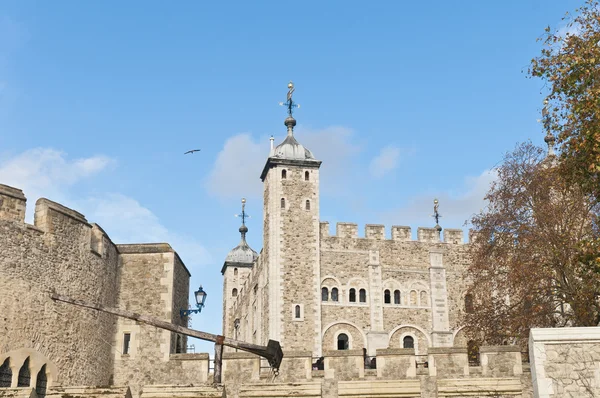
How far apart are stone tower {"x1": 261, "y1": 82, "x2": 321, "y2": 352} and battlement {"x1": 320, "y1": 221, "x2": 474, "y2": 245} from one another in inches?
51.0

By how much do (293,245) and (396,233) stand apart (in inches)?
221

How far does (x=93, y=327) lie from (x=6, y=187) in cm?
347

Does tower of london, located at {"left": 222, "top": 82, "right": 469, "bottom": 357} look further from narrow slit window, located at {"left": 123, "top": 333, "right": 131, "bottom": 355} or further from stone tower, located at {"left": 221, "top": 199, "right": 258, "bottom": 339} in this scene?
narrow slit window, located at {"left": 123, "top": 333, "right": 131, "bottom": 355}

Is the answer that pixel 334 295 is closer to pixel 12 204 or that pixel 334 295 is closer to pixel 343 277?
pixel 343 277

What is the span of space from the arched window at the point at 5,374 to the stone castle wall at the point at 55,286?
115mm

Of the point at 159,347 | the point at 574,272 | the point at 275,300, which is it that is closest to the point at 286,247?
the point at 275,300

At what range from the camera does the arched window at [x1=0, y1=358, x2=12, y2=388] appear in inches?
579

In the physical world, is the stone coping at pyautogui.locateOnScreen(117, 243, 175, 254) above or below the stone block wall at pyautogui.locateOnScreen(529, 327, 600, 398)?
above

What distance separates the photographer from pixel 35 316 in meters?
15.4

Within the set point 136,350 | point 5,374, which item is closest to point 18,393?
point 5,374

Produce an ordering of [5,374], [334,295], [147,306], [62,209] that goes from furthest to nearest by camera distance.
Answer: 1. [334,295]
2. [147,306]
3. [62,209]
4. [5,374]

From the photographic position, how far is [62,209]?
53.9 feet

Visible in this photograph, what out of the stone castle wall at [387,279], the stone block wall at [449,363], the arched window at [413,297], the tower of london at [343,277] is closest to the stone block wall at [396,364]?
the stone block wall at [449,363]

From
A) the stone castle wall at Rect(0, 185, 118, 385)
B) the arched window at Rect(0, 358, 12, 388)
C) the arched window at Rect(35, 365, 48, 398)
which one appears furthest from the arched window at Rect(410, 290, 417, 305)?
the arched window at Rect(0, 358, 12, 388)
